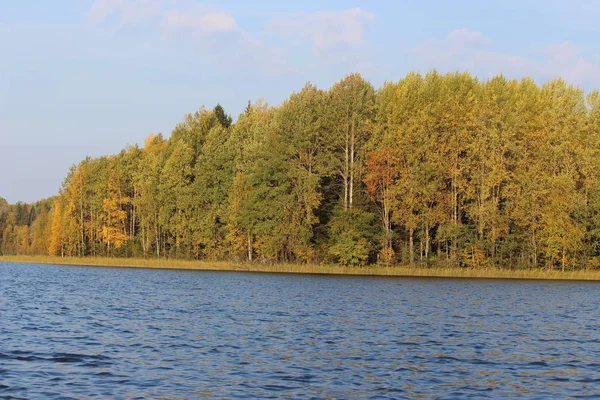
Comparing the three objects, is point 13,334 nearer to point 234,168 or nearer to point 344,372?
point 344,372

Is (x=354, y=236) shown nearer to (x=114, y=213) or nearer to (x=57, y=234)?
(x=114, y=213)

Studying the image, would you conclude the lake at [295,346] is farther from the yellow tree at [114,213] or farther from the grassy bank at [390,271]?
the yellow tree at [114,213]

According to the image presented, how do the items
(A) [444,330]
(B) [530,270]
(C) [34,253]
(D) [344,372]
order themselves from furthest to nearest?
(C) [34,253]
(B) [530,270]
(A) [444,330]
(D) [344,372]

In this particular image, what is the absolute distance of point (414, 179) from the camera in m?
67.9

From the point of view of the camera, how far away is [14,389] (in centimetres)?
1549

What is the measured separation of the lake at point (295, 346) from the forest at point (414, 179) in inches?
1027

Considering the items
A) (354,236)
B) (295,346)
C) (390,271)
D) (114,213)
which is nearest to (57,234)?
(114,213)

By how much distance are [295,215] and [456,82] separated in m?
23.3

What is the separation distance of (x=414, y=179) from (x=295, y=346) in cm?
4772

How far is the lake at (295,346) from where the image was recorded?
1633 cm

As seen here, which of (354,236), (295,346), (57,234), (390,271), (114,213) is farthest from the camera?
(57,234)

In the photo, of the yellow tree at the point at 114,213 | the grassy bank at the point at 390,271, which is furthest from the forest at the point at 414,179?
the yellow tree at the point at 114,213

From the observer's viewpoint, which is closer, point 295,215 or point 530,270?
point 530,270

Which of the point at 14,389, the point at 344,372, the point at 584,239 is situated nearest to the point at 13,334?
the point at 14,389
